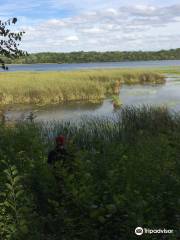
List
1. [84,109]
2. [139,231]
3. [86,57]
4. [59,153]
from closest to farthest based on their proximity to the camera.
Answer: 1. [139,231]
2. [59,153]
3. [84,109]
4. [86,57]

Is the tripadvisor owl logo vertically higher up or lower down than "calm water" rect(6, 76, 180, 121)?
higher up

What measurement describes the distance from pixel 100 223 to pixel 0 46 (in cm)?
406

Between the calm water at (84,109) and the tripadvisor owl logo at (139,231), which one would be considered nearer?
the tripadvisor owl logo at (139,231)

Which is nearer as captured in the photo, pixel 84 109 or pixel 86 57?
pixel 84 109

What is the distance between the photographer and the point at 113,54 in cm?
19538

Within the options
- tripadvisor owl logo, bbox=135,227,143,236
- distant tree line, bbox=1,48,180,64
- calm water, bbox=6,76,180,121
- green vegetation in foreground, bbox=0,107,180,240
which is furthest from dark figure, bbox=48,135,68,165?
distant tree line, bbox=1,48,180,64

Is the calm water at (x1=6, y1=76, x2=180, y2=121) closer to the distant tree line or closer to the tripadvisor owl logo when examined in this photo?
the tripadvisor owl logo

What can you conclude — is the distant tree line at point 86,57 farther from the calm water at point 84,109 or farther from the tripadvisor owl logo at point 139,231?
the tripadvisor owl logo at point 139,231

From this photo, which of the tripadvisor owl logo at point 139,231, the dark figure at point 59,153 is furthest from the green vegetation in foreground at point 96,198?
the dark figure at point 59,153

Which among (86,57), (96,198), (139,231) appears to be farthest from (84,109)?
(86,57)

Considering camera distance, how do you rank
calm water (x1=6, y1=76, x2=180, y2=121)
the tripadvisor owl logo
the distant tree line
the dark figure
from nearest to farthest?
the tripadvisor owl logo < the dark figure < calm water (x1=6, y1=76, x2=180, y2=121) < the distant tree line

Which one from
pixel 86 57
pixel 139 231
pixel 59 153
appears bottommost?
pixel 86 57

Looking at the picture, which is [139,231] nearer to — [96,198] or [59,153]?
[96,198]

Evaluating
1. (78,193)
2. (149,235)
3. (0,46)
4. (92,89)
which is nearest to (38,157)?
(0,46)
